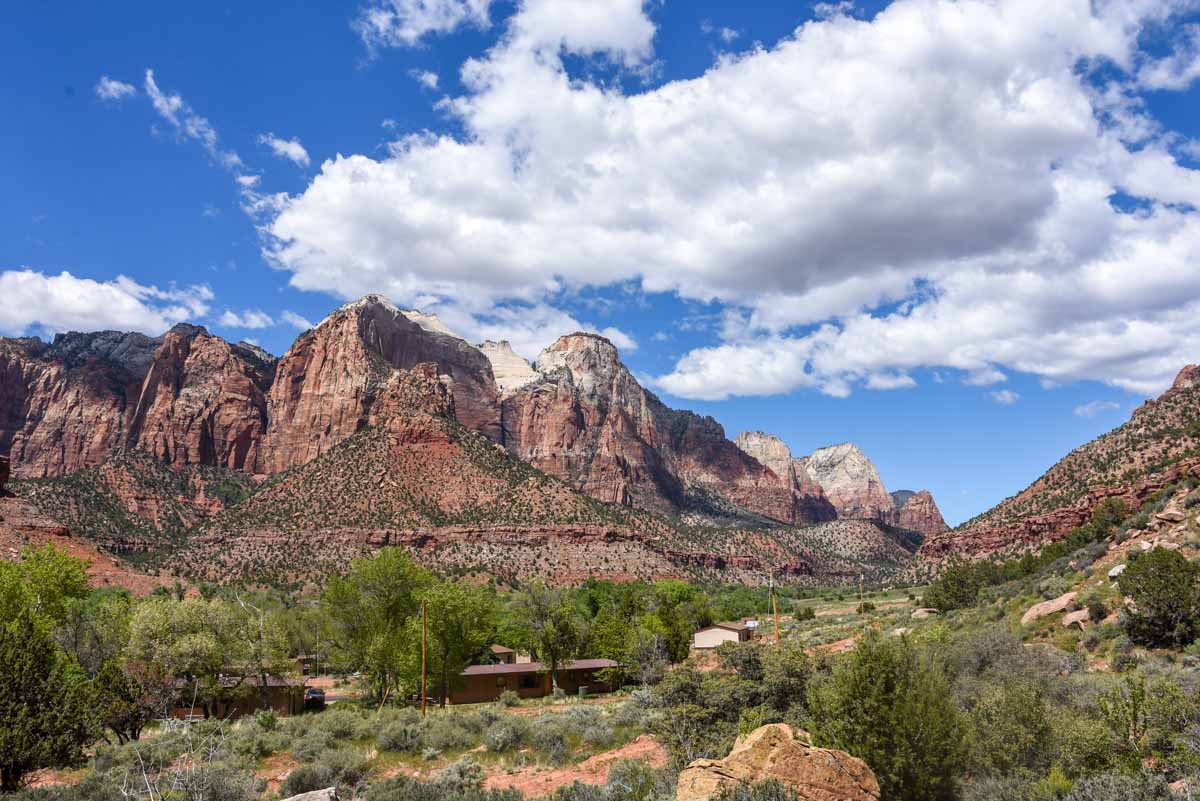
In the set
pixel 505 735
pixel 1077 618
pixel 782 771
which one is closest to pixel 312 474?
pixel 505 735

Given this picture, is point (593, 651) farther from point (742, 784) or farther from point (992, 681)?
point (742, 784)

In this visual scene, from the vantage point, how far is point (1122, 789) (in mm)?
10258

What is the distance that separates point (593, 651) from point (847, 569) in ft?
376

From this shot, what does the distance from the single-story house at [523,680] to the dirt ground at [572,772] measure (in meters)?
19.8

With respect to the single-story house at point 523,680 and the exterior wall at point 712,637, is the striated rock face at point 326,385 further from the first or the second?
the single-story house at point 523,680

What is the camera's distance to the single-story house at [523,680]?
42.1m

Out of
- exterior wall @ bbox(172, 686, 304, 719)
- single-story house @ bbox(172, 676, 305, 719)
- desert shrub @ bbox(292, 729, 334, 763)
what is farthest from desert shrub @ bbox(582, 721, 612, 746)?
exterior wall @ bbox(172, 686, 304, 719)

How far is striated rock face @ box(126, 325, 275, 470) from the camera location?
5999 inches

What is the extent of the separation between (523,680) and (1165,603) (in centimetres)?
3343

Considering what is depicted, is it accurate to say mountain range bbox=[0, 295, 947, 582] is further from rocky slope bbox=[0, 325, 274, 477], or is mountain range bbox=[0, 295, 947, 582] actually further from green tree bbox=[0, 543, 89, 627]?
green tree bbox=[0, 543, 89, 627]

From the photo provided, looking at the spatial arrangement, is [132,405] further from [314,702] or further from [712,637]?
[712,637]

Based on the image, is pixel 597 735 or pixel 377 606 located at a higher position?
pixel 377 606

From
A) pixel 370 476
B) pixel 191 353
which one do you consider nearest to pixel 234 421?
pixel 191 353

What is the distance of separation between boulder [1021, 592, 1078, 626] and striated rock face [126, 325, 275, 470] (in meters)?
156
